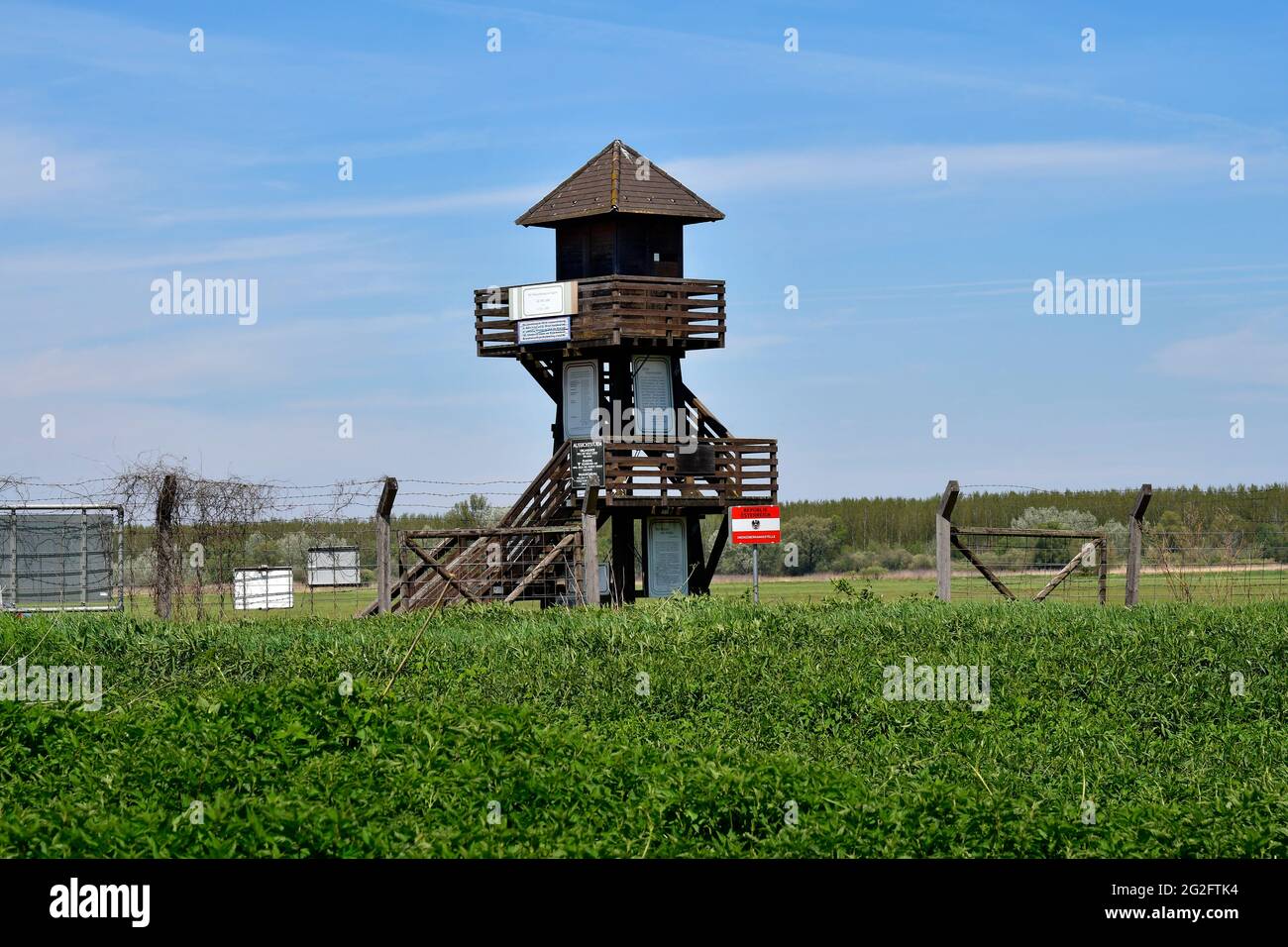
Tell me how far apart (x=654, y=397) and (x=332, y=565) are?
13.0 m

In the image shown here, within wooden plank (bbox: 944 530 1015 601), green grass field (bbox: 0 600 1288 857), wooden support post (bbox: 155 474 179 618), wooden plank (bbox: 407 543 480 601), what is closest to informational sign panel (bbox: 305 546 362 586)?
wooden plank (bbox: 407 543 480 601)

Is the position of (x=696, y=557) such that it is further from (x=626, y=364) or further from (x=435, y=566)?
(x=435, y=566)

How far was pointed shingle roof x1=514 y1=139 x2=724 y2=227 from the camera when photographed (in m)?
35.2

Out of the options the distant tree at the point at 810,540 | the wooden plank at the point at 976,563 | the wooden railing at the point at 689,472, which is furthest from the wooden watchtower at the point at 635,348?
the distant tree at the point at 810,540

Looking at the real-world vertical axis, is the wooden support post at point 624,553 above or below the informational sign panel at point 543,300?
below

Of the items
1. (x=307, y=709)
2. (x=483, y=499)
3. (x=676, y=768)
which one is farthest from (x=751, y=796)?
(x=483, y=499)

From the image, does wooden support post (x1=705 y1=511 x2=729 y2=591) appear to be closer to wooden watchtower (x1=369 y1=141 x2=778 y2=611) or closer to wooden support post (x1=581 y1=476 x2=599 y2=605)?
wooden watchtower (x1=369 y1=141 x2=778 y2=611)

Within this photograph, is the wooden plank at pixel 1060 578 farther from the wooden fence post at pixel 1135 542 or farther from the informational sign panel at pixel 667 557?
the informational sign panel at pixel 667 557

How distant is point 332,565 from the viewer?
2473 cm

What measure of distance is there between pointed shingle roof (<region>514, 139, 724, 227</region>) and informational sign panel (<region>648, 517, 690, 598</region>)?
7.61 meters

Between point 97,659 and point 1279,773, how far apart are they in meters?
11.7

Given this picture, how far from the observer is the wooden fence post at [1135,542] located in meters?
24.2

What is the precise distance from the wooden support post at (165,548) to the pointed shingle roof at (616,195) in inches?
603
